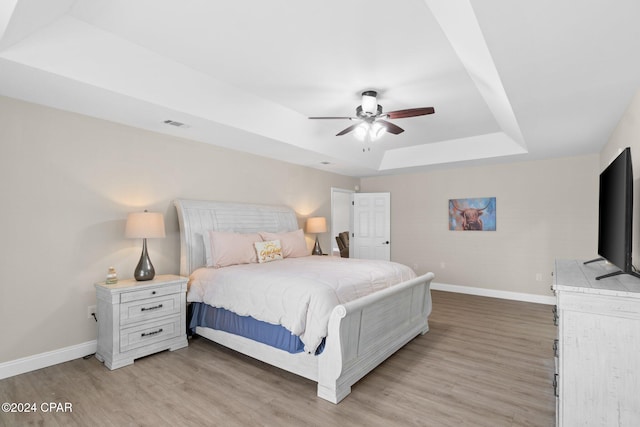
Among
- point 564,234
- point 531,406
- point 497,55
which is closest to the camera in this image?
point 497,55

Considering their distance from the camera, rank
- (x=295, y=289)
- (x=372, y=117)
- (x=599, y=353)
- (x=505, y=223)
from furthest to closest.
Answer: (x=505, y=223)
(x=372, y=117)
(x=295, y=289)
(x=599, y=353)

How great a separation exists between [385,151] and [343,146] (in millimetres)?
1326

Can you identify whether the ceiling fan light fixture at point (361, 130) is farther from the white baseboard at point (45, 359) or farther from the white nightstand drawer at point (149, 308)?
the white baseboard at point (45, 359)

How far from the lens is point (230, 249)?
3.85m

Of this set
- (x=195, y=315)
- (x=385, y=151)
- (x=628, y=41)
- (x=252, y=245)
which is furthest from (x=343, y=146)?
(x=628, y=41)

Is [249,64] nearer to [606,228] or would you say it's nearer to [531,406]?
[606,228]

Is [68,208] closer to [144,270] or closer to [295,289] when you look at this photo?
[144,270]

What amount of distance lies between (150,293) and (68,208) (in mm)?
1134

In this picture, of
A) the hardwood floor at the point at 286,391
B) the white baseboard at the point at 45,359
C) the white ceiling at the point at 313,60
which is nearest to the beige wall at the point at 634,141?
the white ceiling at the point at 313,60

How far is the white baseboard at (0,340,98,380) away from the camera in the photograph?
2771mm

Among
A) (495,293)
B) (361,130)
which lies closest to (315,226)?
(361,130)

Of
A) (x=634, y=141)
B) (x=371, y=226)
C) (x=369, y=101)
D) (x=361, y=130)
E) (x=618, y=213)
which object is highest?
(x=369, y=101)

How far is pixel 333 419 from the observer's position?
2.22m

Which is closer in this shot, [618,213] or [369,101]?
[618,213]
